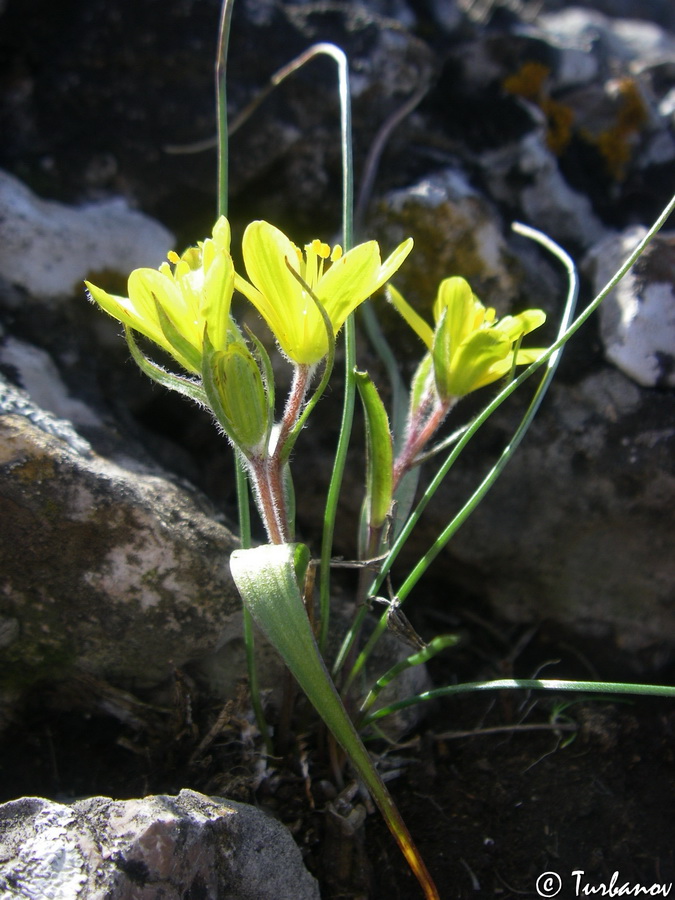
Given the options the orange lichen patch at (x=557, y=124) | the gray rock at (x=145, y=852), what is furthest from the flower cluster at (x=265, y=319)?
the orange lichen patch at (x=557, y=124)

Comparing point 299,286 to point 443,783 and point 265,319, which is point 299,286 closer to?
point 265,319

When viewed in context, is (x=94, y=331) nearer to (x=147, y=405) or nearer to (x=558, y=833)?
(x=147, y=405)

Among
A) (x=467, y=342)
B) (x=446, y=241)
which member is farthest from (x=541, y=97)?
(x=467, y=342)

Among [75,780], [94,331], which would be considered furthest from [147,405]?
[75,780]

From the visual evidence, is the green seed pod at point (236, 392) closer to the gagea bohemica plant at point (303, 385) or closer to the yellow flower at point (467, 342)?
the gagea bohemica plant at point (303, 385)

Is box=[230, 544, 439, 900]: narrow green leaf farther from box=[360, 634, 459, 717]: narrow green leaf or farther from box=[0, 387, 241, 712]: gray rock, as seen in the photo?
box=[0, 387, 241, 712]: gray rock

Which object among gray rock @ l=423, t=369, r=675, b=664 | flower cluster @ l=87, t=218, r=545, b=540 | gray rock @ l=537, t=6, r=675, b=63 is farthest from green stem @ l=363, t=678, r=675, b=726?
gray rock @ l=537, t=6, r=675, b=63
